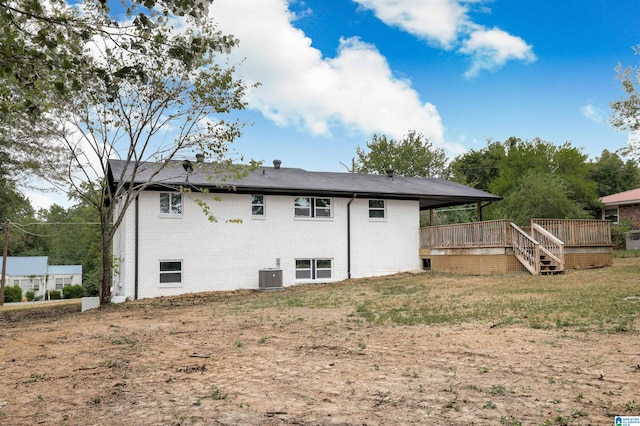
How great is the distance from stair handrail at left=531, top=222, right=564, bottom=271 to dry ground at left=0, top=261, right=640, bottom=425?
10.9 meters

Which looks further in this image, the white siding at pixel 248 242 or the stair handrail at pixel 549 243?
the white siding at pixel 248 242

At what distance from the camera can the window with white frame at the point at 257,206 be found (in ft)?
71.4

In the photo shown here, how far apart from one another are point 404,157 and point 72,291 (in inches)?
1394

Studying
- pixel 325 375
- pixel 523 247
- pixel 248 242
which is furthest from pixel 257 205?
pixel 325 375

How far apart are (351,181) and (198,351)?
1785cm

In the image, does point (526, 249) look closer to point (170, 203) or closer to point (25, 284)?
point (170, 203)

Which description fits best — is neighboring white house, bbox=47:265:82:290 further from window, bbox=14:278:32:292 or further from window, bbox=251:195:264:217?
window, bbox=251:195:264:217

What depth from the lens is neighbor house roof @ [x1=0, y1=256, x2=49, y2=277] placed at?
4869 centimetres

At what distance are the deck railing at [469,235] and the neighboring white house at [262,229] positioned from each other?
91 centimetres

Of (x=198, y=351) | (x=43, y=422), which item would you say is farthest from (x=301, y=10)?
(x=43, y=422)

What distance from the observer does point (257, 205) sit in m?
21.8

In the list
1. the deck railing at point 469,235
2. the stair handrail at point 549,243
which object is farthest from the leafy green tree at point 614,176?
the stair handrail at point 549,243

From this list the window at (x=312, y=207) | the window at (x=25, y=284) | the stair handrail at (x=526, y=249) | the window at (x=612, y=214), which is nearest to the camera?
the stair handrail at (x=526, y=249)

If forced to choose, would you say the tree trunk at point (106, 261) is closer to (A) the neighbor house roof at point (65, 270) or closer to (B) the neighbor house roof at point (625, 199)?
(B) the neighbor house roof at point (625, 199)
